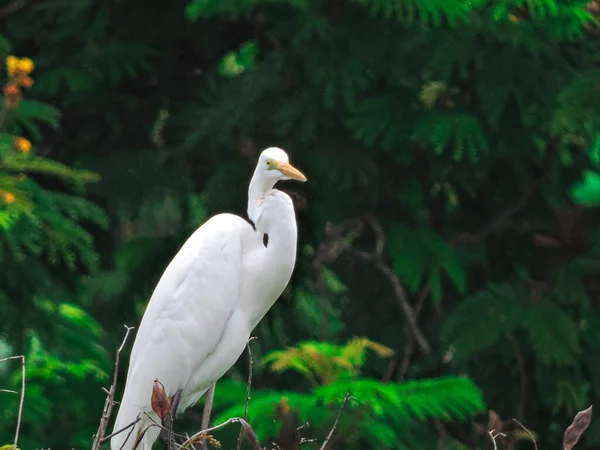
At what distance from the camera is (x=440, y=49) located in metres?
5.14

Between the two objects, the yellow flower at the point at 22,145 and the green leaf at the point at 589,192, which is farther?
the green leaf at the point at 589,192

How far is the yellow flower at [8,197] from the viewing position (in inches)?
146

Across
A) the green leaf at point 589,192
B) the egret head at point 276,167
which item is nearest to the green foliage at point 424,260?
the green leaf at point 589,192

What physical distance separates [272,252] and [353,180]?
5.16 feet

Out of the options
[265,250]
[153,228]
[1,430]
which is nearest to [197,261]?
[265,250]

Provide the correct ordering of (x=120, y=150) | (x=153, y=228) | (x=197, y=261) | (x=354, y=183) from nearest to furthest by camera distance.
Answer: (x=197, y=261), (x=354, y=183), (x=120, y=150), (x=153, y=228)

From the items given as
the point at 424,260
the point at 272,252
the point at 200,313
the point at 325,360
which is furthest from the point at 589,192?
the point at 200,313

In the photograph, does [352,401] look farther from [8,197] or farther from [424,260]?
[424,260]

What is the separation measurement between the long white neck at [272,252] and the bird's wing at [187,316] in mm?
63

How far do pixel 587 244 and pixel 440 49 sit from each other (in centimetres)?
A: 95

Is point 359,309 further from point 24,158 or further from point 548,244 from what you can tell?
point 24,158

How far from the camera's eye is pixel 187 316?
12.6 ft

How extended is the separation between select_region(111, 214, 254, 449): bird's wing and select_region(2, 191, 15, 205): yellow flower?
1.48ft

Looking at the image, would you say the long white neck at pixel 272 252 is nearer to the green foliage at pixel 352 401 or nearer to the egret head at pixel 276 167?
the egret head at pixel 276 167
